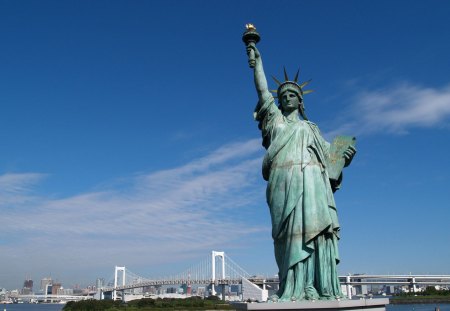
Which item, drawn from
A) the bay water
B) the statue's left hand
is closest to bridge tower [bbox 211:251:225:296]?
the bay water

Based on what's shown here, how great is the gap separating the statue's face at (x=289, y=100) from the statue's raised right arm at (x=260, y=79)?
376mm

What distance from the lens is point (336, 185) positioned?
390 inches

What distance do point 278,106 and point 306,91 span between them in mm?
763

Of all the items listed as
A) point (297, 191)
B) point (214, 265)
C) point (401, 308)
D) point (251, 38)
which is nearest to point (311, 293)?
point (297, 191)

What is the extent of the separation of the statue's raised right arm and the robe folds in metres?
0.25

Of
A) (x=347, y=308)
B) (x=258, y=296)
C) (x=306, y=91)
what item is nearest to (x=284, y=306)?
(x=347, y=308)

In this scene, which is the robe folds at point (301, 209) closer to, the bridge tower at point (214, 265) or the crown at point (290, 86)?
the crown at point (290, 86)

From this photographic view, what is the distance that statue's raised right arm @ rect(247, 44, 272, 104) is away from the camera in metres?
10.0

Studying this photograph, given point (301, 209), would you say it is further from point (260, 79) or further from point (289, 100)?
point (260, 79)

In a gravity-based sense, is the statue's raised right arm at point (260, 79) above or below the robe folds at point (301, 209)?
above

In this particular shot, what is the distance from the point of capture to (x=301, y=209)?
343 inches

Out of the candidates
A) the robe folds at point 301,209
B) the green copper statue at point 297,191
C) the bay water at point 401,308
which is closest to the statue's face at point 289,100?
the green copper statue at point 297,191

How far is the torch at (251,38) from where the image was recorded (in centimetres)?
1012

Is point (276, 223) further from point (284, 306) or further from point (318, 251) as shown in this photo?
point (284, 306)
